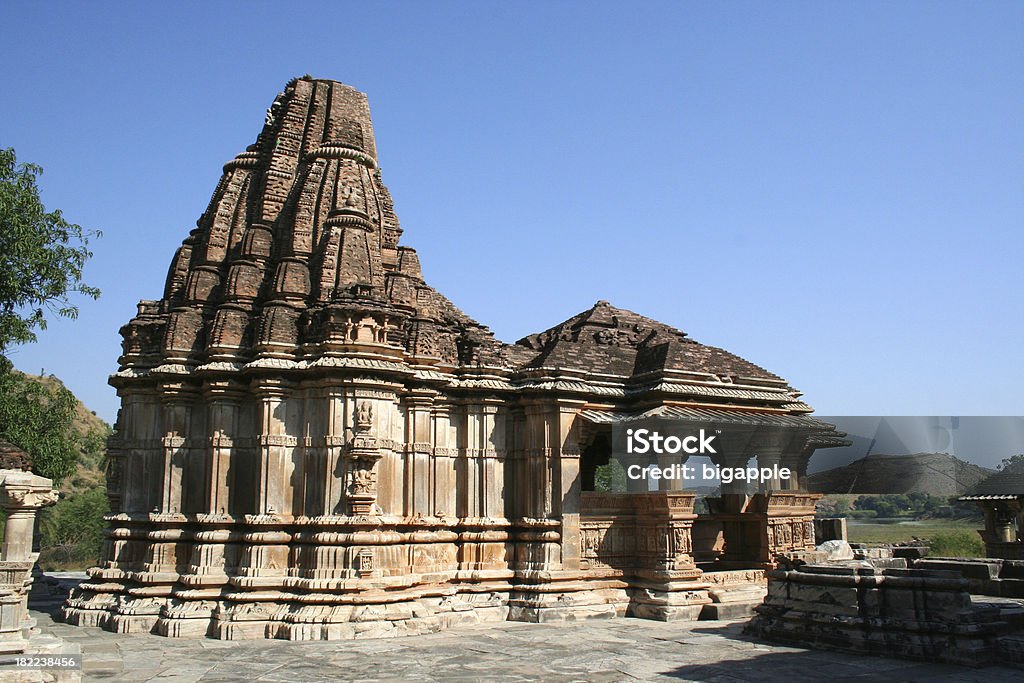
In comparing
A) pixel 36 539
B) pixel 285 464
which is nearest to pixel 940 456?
pixel 285 464

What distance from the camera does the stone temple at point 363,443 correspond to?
1476cm

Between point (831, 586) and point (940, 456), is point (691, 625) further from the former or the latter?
point (940, 456)

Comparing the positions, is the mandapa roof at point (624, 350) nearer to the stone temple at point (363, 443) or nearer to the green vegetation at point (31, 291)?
the stone temple at point (363, 443)

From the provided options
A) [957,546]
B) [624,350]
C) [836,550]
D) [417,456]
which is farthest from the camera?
[957,546]

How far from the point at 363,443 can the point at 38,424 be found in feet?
35.9

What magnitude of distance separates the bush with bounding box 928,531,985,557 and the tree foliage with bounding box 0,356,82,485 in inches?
1411

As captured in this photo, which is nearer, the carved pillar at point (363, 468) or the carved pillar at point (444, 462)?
the carved pillar at point (363, 468)

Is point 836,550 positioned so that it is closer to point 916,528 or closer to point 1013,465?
point 1013,465

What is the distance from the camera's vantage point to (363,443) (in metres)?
14.7

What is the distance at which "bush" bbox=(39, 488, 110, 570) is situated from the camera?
3902 cm

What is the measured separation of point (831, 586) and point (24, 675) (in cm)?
1102

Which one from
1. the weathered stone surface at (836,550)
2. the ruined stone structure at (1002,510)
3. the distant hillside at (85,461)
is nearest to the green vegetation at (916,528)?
the ruined stone structure at (1002,510)

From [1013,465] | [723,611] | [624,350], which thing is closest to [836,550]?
[723,611]

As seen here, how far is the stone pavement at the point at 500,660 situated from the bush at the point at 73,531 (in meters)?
27.5
